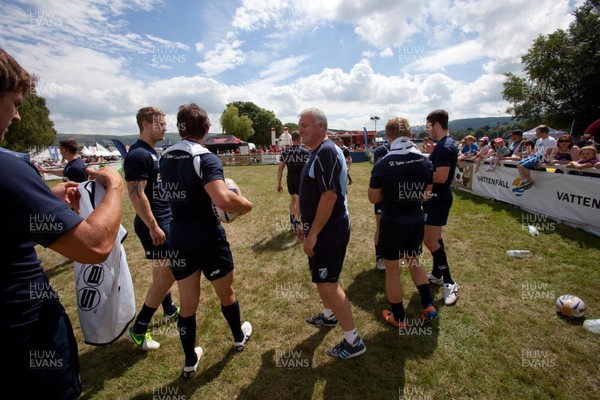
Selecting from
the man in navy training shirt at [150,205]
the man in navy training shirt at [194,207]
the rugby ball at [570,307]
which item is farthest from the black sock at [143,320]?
the rugby ball at [570,307]

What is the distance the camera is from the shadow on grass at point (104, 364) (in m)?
3.18

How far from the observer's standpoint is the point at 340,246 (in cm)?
312

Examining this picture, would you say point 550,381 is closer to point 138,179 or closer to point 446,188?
point 446,188

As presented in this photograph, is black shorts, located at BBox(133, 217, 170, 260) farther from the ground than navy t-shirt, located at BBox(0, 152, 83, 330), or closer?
closer

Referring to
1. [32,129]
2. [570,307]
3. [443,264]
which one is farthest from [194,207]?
[32,129]

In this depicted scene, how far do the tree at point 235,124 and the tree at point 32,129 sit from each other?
30131mm

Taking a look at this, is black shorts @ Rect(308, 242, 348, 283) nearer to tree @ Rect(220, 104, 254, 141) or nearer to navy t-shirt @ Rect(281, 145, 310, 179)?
navy t-shirt @ Rect(281, 145, 310, 179)

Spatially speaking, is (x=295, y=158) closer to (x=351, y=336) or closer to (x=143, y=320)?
(x=351, y=336)

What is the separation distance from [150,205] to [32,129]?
52.2 metres

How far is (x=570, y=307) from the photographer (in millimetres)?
3805

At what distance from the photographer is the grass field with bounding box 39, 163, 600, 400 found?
300 cm

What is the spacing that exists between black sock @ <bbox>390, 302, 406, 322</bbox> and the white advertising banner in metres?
5.78

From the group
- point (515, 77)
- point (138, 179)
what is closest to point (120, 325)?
point (138, 179)

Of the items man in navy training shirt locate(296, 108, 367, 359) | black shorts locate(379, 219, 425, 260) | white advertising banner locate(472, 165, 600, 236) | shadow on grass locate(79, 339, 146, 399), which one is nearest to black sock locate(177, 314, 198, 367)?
shadow on grass locate(79, 339, 146, 399)
